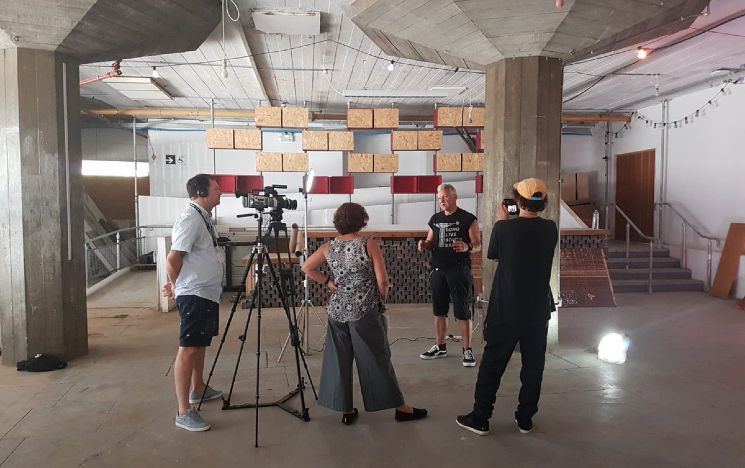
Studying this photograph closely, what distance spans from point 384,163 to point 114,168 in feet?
21.7

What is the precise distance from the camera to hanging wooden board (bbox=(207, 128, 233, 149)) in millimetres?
7449

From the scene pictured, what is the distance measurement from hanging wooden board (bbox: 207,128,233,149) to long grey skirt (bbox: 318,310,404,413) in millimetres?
5216

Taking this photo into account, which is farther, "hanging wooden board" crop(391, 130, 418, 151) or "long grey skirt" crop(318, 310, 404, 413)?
"hanging wooden board" crop(391, 130, 418, 151)

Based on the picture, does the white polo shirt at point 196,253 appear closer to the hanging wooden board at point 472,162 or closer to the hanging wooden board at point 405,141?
the hanging wooden board at point 405,141

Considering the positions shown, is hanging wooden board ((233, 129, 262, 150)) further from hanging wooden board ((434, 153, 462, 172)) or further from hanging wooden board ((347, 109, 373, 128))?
hanging wooden board ((434, 153, 462, 172))

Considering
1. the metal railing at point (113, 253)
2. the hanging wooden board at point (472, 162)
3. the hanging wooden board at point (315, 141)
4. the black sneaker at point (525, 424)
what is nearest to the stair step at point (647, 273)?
the hanging wooden board at point (472, 162)

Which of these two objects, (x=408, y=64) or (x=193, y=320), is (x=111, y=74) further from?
(x=193, y=320)

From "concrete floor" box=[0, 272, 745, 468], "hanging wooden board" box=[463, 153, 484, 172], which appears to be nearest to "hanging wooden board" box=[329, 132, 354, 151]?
"hanging wooden board" box=[463, 153, 484, 172]

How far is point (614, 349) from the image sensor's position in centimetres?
443

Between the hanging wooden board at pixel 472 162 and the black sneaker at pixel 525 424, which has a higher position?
the hanging wooden board at pixel 472 162

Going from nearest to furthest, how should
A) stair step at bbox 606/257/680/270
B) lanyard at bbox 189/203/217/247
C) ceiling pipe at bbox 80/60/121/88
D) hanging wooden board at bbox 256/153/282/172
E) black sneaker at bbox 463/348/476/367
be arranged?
lanyard at bbox 189/203/217/247 → black sneaker at bbox 463/348/476/367 → ceiling pipe at bbox 80/60/121/88 → hanging wooden board at bbox 256/153/282/172 → stair step at bbox 606/257/680/270

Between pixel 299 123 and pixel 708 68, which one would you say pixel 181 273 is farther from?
pixel 708 68

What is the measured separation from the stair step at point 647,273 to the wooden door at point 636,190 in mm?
1511

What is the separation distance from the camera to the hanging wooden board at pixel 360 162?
8.07 metres
